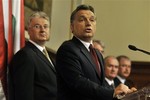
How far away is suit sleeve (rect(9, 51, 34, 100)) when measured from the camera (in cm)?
340

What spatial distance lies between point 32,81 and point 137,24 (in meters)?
5.18

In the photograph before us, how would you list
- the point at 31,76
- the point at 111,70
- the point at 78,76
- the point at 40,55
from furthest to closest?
the point at 111,70
the point at 40,55
the point at 31,76
the point at 78,76

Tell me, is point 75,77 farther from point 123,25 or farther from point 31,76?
point 123,25

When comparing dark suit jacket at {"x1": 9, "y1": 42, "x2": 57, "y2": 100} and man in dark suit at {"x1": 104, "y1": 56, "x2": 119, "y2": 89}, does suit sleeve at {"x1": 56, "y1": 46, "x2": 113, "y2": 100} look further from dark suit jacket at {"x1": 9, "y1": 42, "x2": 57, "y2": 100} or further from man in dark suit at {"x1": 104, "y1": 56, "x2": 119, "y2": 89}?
man in dark suit at {"x1": 104, "y1": 56, "x2": 119, "y2": 89}

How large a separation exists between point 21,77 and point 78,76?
0.66 metres

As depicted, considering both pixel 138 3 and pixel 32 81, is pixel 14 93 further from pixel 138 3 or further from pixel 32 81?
pixel 138 3

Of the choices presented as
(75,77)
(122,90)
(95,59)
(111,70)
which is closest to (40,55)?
(95,59)

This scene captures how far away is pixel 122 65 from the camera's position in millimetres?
6441

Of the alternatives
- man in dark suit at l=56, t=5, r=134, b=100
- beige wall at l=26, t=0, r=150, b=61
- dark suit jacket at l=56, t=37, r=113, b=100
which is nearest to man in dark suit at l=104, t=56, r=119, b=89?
man in dark suit at l=56, t=5, r=134, b=100

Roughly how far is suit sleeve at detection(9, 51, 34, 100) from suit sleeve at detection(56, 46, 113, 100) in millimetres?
349

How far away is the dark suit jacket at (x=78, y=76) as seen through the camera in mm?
3004

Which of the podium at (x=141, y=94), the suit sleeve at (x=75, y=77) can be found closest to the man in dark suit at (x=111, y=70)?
the suit sleeve at (x=75, y=77)

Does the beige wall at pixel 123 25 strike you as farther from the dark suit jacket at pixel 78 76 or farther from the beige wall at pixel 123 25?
the dark suit jacket at pixel 78 76

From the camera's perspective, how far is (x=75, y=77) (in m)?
3.04
